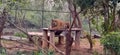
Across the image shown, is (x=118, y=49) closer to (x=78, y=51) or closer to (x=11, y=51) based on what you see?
(x=78, y=51)

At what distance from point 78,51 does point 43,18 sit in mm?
4599

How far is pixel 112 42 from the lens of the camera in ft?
26.3

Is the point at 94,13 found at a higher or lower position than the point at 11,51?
Answer: higher

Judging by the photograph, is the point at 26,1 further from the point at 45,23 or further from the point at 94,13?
the point at 45,23

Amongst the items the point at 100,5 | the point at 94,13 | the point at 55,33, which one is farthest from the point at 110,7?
the point at 55,33

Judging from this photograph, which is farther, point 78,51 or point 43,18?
point 43,18

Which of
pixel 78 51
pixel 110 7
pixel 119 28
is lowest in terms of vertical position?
pixel 78 51

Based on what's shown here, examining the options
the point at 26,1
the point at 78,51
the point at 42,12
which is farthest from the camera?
the point at 42,12

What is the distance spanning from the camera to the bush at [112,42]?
7.94 metres

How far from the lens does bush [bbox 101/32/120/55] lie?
26.0 ft

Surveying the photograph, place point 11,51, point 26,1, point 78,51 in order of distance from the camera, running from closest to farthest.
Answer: point 26,1 → point 11,51 → point 78,51

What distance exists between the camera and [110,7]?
30.0 feet

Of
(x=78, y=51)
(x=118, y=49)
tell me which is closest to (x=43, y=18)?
(x=78, y=51)

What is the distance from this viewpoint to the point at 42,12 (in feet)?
44.8
